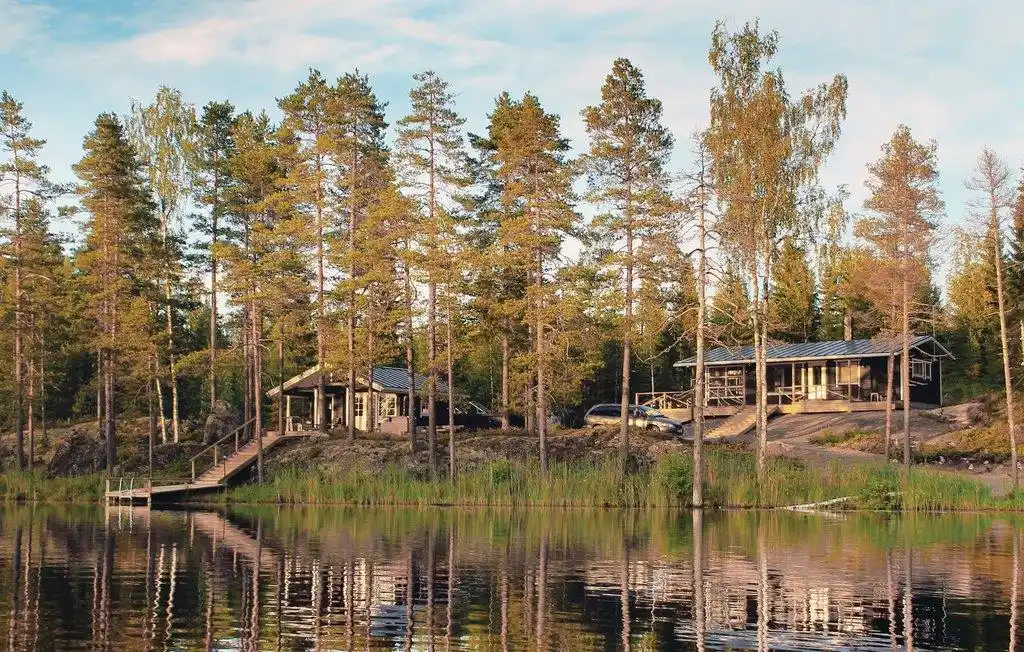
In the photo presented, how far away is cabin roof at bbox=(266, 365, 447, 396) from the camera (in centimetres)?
6288

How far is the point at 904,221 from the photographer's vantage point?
4728 centimetres

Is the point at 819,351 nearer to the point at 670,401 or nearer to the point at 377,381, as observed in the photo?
the point at 670,401

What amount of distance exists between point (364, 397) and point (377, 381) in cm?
415

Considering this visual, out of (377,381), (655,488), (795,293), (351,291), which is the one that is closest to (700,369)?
(655,488)

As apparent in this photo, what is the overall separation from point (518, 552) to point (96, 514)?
22.2m

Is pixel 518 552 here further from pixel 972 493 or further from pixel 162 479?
pixel 162 479

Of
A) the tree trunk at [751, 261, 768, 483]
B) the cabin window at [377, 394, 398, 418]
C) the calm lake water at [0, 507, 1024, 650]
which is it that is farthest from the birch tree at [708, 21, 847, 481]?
the cabin window at [377, 394, 398, 418]

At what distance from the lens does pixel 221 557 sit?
83.3 ft

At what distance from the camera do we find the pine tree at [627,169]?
45.2 m

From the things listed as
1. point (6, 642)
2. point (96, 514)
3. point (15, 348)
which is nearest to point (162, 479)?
point (96, 514)

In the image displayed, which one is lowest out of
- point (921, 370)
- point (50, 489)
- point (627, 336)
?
point (50, 489)

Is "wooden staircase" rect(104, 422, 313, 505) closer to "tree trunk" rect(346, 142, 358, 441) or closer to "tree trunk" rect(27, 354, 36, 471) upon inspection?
"tree trunk" rect(346, 142, 358, 441)

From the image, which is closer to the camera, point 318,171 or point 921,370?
point 318,171

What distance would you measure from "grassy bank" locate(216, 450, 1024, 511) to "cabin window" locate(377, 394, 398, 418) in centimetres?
1988
